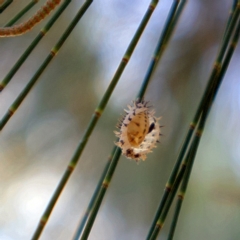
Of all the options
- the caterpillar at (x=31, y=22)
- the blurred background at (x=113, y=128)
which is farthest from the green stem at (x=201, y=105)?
the blurred background at (x=113, y=128)

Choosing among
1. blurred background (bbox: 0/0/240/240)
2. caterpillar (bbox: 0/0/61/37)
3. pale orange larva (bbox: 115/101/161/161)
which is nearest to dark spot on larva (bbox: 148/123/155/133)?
pale orange larva (bbox: 115/101/161/161)

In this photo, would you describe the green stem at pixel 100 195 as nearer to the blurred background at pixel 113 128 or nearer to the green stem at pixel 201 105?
the green stem at pixel 201 105

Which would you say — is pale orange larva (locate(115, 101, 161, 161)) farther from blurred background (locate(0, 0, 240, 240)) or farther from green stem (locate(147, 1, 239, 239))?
blurred background (locate(0, 0, 240, 240))

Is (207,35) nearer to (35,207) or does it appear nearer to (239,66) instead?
(239,66)

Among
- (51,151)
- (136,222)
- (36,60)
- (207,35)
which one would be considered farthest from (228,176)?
(36,60)

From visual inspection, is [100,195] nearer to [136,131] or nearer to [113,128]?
[136,131]

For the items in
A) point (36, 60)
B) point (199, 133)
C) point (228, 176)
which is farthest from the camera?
point (36, 60)
